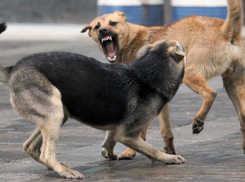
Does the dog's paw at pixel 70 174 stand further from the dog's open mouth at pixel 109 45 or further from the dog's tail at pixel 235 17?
the dog's tail at pixel 235 17

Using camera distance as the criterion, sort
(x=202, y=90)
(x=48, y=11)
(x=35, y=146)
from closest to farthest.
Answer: (x=35, y=146)
(x=202, y=90)
(x=48, y=11)

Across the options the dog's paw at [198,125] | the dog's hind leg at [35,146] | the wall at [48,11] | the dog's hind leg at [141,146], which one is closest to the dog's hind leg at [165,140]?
the dog's paw at [198,125]

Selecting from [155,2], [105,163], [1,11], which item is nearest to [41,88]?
[105,163]

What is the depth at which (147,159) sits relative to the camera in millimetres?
6922

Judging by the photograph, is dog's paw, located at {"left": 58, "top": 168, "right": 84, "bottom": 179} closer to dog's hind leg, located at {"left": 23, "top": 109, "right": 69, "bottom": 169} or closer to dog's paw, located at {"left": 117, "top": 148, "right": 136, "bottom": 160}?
dog's hind leg, located at {"left": 23, "top": 109, "right": 69, "bottom": 169}

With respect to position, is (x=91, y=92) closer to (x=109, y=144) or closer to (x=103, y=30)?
(x=109, y=144)

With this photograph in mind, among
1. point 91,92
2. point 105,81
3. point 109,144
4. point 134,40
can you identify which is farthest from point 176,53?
point 134,40

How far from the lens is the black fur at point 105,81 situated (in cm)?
614

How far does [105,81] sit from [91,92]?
0.17 m

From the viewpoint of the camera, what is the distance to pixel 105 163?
670cm

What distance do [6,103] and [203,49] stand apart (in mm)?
4103

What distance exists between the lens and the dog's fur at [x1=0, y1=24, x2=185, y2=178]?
6.02 m

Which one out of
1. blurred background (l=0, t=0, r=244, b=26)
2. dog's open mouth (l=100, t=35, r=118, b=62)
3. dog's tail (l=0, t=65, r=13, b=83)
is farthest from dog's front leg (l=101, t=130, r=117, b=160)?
blurred background (l=0, t=0, r=244, b=26)

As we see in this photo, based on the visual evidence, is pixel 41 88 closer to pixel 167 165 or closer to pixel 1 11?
pixel 167 165
